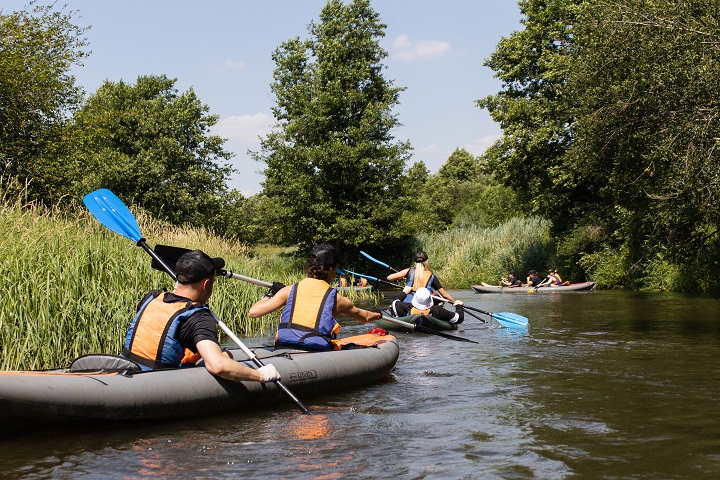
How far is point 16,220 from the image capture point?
8203 mm

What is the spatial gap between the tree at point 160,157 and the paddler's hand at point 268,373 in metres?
26.2

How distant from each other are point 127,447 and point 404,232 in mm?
27588

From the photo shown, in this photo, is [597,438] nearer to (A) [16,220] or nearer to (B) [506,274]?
(A) [16,220]

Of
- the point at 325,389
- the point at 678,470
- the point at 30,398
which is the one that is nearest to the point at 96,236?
the point at 325,389

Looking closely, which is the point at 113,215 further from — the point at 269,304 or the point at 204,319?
the point at 204,319

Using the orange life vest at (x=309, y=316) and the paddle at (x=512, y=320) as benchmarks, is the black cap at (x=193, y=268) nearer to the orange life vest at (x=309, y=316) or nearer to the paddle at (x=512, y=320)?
the orange life vest at (x=309, y=316)

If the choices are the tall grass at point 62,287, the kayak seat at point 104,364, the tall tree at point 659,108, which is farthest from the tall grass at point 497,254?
the kayak seat at point 104,364

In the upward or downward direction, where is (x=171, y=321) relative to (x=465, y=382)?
upward

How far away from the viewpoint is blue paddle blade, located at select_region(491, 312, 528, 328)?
1194 cm

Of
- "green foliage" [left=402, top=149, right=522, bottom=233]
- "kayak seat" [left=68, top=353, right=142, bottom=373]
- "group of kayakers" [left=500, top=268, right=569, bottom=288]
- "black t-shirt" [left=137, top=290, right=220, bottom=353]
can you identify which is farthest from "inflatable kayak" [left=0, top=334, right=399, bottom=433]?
"green foliage" [left=402, top=149, right=522, bottom=233]

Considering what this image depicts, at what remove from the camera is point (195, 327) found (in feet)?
17.3

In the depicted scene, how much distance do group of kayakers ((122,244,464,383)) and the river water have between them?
18.7 inches

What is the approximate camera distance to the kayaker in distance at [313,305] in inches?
268

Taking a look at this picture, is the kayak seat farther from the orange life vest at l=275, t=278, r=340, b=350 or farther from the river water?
the orange life vest at l=275, t=278, r=340, b=350
